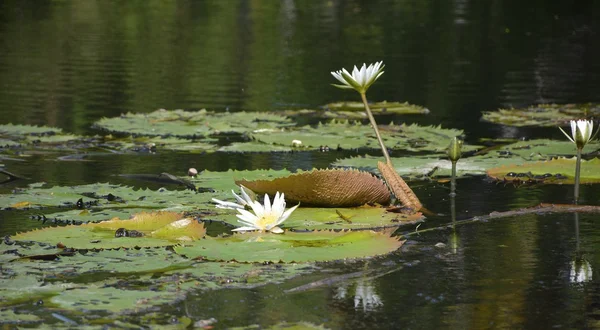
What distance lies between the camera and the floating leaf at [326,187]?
388 centimetres

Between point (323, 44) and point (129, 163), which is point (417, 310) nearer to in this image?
point (129, 163)

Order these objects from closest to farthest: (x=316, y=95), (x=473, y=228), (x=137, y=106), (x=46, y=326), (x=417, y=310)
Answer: (x=46, y=326)
(x=417, y=310)
(x=473, y=228)
(x=137, y=106)
(x=316, y=95)

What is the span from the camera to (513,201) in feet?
14.3

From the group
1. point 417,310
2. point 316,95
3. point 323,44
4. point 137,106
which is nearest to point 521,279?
point 417,310

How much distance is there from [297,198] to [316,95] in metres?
4.78

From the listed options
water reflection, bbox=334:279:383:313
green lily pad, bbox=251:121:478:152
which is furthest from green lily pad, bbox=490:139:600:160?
water reflection, bbox=334:279:383:313

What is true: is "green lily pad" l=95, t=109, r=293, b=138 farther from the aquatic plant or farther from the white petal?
the white petal

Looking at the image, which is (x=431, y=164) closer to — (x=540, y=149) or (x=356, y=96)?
(x=540, y=149)

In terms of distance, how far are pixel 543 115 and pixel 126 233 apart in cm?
419

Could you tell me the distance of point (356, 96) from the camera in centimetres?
873

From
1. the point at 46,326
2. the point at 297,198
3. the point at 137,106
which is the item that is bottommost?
the point at 46,326

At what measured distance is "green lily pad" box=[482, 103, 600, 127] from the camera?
6844 mm

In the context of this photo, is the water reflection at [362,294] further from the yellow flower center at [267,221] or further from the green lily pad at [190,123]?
the green lily pad at [190,123]

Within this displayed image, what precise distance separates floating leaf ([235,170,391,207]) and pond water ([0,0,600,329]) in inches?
10.0
